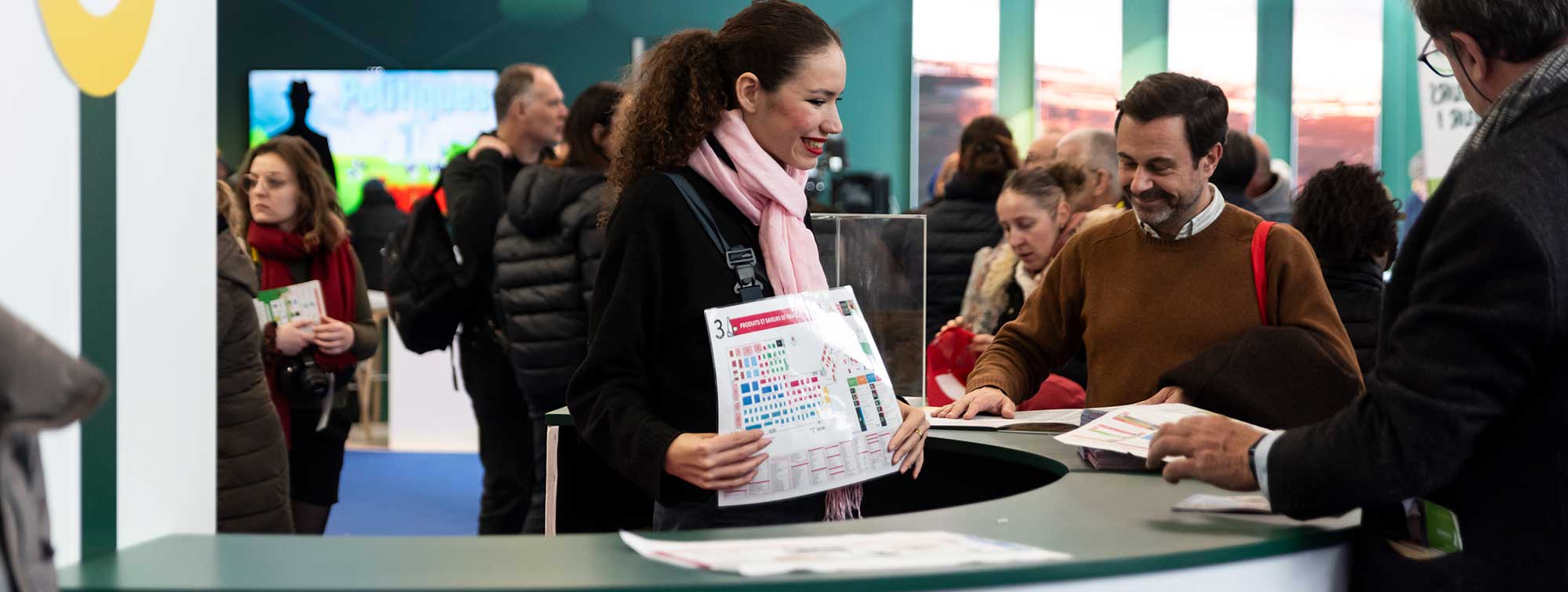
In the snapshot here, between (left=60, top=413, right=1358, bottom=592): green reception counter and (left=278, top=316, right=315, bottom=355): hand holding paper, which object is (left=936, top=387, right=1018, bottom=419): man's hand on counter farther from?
(left=278, top=316, right=315, bottom=355): hand holding paper

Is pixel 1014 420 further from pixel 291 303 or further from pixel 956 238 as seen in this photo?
pixel 291 303

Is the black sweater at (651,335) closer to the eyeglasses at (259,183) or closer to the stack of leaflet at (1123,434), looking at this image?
the stack of leaflet at (1123,434)

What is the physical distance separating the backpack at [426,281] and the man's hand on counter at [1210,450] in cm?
300

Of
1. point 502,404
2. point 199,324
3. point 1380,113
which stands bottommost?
point 502,404

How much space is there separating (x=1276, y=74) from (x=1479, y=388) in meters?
9.30

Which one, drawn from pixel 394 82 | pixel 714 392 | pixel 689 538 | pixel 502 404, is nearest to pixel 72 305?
pixel 689 538

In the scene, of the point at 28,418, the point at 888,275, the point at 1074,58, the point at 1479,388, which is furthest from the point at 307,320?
the point at 1074,58

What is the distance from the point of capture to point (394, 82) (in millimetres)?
9516

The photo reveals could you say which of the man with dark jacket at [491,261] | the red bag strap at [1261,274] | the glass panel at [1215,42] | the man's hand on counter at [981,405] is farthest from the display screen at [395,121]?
the red bag strap at [1261,274]

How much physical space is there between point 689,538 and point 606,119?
268 cm

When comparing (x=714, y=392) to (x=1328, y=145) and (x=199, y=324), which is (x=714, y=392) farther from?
(x=1328, y=145)

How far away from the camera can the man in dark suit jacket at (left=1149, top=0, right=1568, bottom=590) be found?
4.68ft

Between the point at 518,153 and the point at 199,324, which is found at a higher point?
the point at 518,153

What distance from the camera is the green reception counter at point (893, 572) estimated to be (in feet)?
4.28
